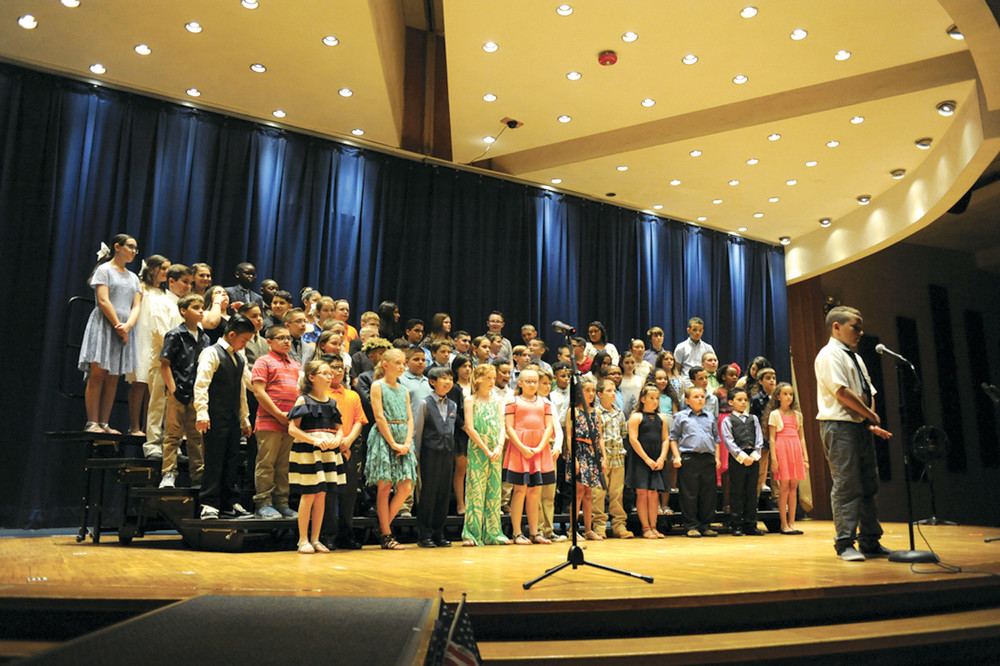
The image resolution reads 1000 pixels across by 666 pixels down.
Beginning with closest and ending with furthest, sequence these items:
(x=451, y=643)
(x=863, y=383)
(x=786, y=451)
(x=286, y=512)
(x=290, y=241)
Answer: (x=451, y=643)
(x=863, y=383)
(x=286, y=512)
(x=786, y=451)
(x=290, y=241)

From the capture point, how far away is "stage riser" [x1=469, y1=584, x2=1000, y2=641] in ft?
8.68

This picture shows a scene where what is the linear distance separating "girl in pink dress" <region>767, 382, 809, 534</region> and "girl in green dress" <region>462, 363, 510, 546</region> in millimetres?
3248

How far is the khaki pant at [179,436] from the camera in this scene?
501cm

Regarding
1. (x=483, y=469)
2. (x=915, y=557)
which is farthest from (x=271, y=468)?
(x=915, y=557)

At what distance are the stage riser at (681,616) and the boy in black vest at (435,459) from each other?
106 inches

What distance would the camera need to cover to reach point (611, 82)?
699cm

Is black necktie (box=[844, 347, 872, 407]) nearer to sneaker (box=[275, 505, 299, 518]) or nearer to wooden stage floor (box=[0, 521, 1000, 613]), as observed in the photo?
wooden stage floor (box=[0, 521, 1000, 613])

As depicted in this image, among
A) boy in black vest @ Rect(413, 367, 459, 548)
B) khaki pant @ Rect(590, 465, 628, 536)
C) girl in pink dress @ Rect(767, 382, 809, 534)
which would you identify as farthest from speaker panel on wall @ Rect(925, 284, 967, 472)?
boy in black vest @ Rect(413, 367, 459, 548)

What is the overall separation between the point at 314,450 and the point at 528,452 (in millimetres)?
1642

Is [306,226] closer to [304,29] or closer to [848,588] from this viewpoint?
[304,29]

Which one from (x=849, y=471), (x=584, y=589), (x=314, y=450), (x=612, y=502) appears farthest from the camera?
(x=612, y=502)

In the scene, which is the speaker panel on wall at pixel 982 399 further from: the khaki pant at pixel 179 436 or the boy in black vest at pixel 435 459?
the khaki pant at pixel 179 436

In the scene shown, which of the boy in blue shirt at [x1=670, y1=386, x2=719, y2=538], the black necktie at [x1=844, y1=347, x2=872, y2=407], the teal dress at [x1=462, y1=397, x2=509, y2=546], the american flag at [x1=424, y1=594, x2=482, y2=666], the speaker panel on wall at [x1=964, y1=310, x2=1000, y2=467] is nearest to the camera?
the american flag at [x1=424, y1=594, x2=482, y2=666]

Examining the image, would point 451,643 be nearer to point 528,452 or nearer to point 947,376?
point 528,452
